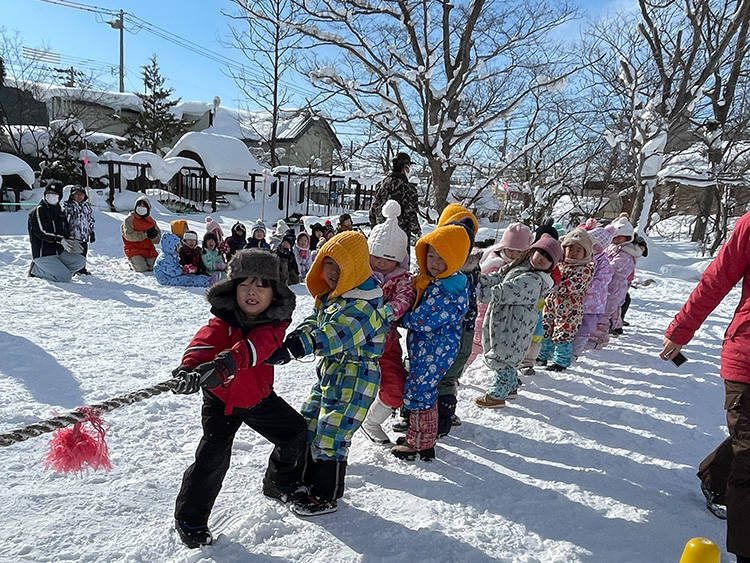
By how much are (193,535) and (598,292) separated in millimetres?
4726

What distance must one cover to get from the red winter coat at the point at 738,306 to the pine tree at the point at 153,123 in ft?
94.4

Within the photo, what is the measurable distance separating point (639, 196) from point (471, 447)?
12631 millimetres

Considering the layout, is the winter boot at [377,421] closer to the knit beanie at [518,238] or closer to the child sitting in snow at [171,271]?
the knit beanie at [518,238]

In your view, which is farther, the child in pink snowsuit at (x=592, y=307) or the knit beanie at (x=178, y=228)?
the knit beanie at (x=178, y=228)

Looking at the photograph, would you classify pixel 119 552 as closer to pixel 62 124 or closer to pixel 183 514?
pixel 183 514

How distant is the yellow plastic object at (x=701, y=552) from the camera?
114cm

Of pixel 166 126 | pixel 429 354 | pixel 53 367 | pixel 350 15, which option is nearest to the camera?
pixel 429 354

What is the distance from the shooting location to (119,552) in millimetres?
2049

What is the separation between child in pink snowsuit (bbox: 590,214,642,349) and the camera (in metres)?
5.59

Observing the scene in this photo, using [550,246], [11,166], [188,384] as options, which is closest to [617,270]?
[550,246]

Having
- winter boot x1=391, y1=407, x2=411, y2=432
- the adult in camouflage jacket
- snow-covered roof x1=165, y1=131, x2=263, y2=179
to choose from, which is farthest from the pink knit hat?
snow-covered roof x1=165, y1=131, x2=263, y2=179

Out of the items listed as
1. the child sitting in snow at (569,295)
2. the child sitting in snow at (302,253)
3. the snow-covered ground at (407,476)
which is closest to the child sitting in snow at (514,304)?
the snow-covered ground at (407,476)

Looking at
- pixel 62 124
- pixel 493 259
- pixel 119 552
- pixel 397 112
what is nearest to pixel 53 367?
pixel 119 552

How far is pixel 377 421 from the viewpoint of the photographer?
124 inches
